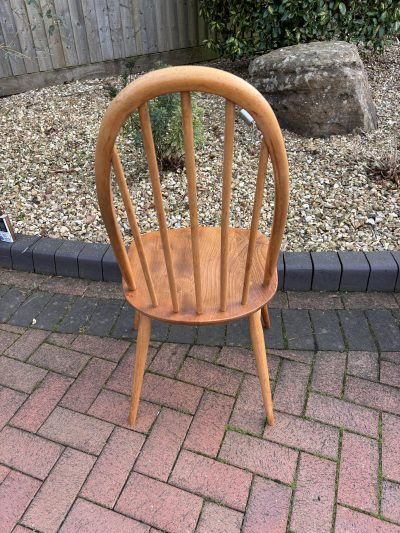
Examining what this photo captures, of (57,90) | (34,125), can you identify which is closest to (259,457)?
(34,125)

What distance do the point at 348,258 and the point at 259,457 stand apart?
105cm

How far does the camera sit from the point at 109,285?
231cm

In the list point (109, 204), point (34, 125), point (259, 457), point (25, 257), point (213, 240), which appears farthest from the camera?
point (34, 125)

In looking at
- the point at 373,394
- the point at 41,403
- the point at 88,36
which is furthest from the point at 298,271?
the point at 88,36

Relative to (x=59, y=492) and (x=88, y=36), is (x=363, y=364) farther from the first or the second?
(x=88, y=36)

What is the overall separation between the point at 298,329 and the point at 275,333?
104mm

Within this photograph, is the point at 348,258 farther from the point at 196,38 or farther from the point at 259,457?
the point at 196,38

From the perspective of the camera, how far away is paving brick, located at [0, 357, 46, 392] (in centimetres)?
180

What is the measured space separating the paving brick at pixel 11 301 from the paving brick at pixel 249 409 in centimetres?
114

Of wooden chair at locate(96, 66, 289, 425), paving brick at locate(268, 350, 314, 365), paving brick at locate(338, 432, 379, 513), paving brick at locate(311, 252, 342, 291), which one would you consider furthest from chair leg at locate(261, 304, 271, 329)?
paving brick at locate(338, 432, 379, 513)

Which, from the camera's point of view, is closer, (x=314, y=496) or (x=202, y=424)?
(x=314, y=496)

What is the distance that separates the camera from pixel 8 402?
174 cm

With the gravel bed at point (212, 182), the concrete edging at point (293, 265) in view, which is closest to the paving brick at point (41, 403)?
the concrete edging at point (293, 265)

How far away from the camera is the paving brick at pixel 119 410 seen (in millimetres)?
1663
